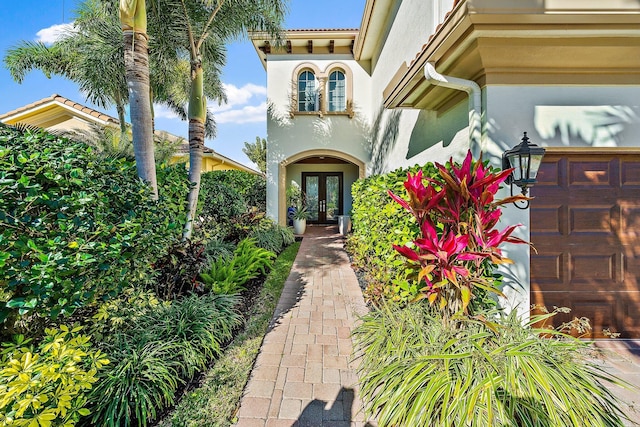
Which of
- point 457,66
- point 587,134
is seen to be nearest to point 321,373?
point 457,66

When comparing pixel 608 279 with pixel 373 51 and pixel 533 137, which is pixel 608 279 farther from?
pixel 373 51

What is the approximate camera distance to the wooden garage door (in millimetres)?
3754

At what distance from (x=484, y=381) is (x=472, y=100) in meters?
3.29

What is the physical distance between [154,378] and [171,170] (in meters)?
4.16

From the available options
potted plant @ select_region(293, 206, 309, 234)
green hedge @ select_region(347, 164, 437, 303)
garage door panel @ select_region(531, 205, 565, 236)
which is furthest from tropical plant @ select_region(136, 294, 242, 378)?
potted plant @ select_region(293, 206, 309, 234)

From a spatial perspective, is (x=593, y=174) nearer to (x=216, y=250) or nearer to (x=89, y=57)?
(x=216, y=250)

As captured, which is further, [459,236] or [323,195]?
[323,195]

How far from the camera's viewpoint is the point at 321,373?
3297 millimetres

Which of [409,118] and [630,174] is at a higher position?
[409,118]

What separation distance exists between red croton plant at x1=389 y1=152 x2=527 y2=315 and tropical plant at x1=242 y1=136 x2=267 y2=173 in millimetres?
24571

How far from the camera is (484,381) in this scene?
7.40 ft

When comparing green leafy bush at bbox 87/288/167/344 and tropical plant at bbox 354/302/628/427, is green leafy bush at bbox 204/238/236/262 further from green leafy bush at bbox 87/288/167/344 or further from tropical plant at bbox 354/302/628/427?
tropical plant at bbox 354/302/628/427

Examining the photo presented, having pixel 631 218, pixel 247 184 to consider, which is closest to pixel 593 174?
pixel 631 218

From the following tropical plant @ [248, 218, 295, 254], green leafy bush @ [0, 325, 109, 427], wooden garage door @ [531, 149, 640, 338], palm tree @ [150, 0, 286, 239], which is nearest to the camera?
green leafy bush @ [0, 325, 109, 427]
